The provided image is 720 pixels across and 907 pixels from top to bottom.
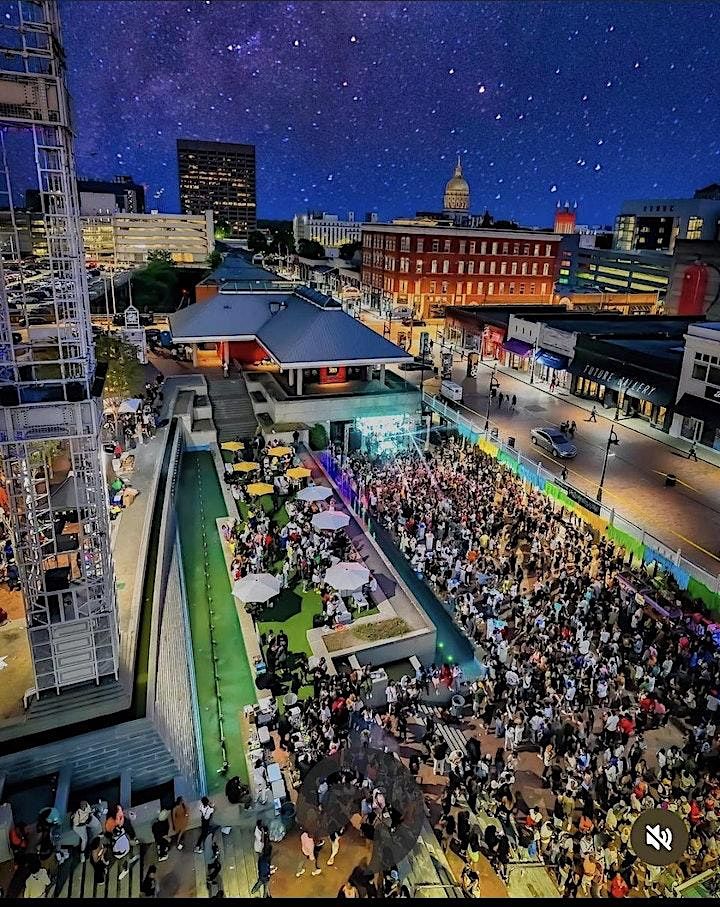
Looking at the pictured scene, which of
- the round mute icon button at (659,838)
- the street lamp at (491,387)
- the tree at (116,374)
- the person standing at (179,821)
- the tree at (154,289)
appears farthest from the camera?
the tree at (154,289)

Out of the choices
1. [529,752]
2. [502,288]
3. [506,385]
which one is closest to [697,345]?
[506,385]

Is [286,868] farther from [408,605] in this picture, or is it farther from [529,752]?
[408,605]

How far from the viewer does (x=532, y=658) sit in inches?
645

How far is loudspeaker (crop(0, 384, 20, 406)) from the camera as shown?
36.1 ft

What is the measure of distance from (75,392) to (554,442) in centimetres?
2313

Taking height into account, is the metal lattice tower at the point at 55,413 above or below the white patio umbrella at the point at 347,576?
above

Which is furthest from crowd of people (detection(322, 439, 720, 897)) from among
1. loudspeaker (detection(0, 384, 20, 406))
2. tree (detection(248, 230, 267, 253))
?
tree (detection(248, 230, 267, 253))

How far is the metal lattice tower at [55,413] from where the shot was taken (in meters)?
10.4

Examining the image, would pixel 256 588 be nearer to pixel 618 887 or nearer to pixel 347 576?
pixel 347 576

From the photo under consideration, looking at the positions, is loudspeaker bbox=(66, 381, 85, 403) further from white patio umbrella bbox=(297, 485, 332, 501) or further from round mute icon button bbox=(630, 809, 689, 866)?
white patio umbrella bbox=(297, 485, 332, 501)

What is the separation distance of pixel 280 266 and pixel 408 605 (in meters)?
110

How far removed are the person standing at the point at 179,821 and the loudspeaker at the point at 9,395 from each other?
8.28 m

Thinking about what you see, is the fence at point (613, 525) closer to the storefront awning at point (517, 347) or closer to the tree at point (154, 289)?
the storefront awning at point (517, 347)

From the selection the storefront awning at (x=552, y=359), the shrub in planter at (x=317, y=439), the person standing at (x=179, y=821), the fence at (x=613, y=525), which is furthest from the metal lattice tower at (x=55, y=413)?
the storefront awning at (x=552, y=359)
